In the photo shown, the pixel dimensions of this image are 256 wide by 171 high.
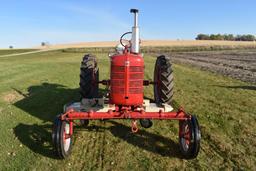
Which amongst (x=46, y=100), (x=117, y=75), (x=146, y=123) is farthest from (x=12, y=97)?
(x=117, y=75)

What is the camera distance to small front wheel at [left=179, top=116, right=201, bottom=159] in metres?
4.64

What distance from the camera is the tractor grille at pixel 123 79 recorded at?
17.3 feet

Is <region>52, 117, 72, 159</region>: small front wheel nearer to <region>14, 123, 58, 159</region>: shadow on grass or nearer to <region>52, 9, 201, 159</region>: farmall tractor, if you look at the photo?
<region>52, 9, 201, 159</region>: farmall tractor

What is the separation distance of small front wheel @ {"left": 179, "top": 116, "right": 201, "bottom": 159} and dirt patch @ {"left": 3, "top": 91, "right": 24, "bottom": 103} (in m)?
5.78

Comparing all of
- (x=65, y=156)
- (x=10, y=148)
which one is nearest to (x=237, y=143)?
(x=65, y=156)

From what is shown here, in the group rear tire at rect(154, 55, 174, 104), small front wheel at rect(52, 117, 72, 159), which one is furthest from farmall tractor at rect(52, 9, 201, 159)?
rear tire at rect(154, 55, 174, 104)

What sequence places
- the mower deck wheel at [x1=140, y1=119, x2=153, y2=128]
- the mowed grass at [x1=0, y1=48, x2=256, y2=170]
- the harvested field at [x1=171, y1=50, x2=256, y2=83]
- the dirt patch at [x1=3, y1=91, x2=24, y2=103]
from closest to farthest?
the mowed grass at [x1=0, y1=48, x2=256, y2=170] < the mower deck wheel at [x1=140, y1=119, x2=153, y2=128] < the dirt patch at [x1=3, y1=91, x2=24, y2=103] < the harvested field at [x1=171, y1=50, x2=256, y2=83]

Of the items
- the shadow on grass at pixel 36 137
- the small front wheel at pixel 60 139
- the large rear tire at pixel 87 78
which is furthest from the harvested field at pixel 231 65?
the small front wheel at pixel 60 139

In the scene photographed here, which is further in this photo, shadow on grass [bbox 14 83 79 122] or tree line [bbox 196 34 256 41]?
tree line [bbox 196 34 256 41]

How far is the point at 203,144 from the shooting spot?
549 cm

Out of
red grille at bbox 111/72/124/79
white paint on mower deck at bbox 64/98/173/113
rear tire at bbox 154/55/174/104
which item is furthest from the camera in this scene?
rear tire at bbox 154/55/174/104

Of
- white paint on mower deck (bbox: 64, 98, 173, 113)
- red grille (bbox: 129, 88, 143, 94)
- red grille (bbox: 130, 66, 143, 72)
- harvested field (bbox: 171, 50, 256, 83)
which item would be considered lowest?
harvested field (bbox: 171, 50, 256, 83)

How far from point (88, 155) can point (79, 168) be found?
18.3 inches

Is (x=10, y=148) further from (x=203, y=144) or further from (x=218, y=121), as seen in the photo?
(x=218, y=121)
